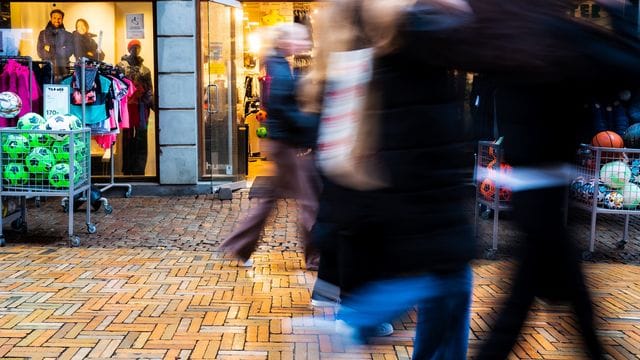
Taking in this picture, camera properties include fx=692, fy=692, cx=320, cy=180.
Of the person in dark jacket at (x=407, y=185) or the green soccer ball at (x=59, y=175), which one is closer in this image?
the person in dark jacket at (x=407, y=185)

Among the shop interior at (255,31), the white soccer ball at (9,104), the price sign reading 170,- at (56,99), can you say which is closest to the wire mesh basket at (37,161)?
the price sign reading 170,- at (56,99)

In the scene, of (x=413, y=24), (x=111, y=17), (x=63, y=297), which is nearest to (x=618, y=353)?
(x=413, y=24)

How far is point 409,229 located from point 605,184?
14.9 feet

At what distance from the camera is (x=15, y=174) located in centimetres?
611

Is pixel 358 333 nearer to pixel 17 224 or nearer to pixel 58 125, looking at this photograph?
pixel 58 125

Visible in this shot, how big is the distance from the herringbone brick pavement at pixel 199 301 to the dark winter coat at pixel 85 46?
3100 millimetres

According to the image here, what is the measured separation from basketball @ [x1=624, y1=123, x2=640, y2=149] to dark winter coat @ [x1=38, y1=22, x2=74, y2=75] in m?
7.20

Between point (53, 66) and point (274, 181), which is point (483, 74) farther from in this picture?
point (53, 66)

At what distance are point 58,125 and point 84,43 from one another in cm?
369

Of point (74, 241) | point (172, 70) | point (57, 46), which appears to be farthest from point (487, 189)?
point (57, 46)

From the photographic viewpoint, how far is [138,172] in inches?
383

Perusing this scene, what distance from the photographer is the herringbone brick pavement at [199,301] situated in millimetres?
3750

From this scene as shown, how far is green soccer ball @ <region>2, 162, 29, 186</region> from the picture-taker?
20.0 ft

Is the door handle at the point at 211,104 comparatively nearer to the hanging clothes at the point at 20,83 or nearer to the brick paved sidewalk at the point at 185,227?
the brick paved sidewalk at the point at 185,227
